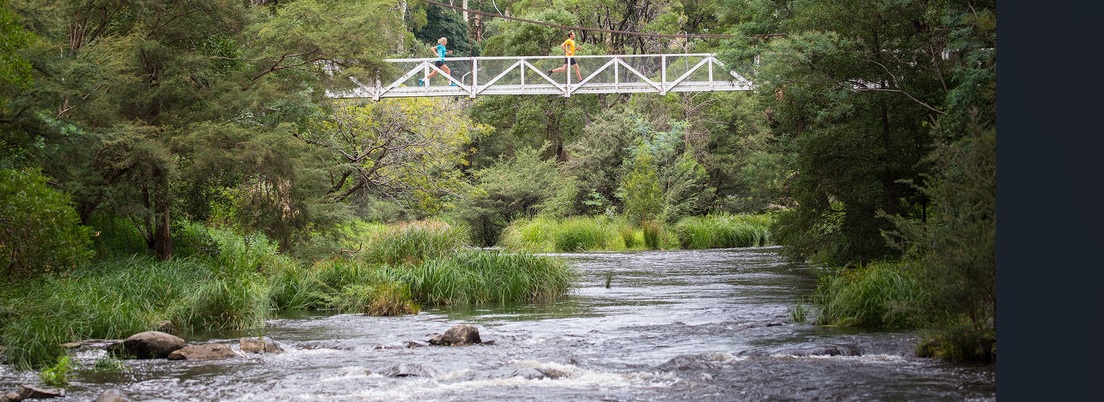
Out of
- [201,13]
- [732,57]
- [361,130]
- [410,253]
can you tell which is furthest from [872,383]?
[361,130]

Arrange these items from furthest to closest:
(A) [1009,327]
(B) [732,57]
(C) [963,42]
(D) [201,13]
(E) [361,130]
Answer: (E) [361,130], (B) [732,57], (D) [201,13], (C) [963,42], (A) [1009,327]

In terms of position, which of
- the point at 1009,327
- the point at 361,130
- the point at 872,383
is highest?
the point at 361,130

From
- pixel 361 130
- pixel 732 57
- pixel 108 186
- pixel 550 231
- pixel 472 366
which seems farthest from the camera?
pixel 550 231

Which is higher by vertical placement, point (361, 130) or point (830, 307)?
point (361, 130)

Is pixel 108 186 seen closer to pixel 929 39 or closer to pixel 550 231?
pixel 929 39

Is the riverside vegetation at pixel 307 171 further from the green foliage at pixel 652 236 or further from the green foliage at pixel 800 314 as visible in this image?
the green foliage at pixel 652 236

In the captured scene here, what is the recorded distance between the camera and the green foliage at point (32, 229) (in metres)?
11.9

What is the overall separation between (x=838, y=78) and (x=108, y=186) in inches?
426

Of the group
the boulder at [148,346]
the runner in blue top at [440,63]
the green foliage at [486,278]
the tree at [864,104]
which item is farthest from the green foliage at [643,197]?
the boulder at [148,346]

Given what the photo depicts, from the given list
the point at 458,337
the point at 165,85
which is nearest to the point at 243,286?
the point at 458,337

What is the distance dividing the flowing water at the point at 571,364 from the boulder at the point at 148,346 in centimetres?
22

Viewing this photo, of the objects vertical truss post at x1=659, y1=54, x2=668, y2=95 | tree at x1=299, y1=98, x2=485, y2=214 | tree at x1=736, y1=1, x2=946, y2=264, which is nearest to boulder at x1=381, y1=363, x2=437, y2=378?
tree at x1=736, y1=1, x2=946, y2=264

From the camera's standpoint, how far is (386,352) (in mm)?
11156

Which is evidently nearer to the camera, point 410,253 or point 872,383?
point 872,383
